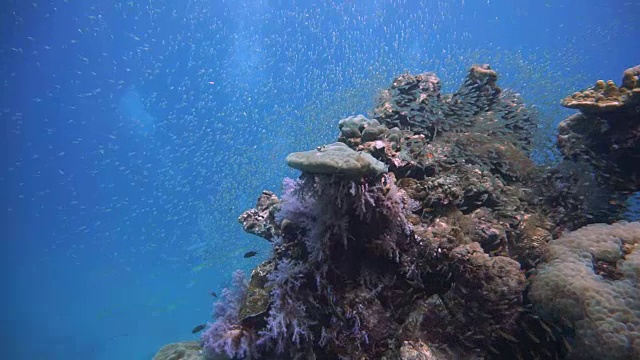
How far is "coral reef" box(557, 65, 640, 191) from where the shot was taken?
614cm

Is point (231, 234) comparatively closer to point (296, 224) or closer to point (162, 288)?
point (296, 224)

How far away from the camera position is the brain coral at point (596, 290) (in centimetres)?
381

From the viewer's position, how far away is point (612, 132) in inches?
254

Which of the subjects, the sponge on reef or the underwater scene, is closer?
the sponge on reef

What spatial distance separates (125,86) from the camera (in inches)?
1613

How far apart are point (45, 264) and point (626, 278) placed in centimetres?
6696

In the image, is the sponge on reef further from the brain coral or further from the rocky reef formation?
the brain coral

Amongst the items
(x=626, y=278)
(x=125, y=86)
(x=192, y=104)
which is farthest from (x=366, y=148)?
(x=192, y=104)

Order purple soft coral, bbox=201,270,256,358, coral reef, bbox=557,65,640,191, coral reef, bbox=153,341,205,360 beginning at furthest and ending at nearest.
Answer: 1. coral reef, bbox=153,341,205,360
2. coral reef, bbox=557,65,640,191
3. purple soft coral, bbox=201,270,256,358

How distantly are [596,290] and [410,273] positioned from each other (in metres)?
2.10

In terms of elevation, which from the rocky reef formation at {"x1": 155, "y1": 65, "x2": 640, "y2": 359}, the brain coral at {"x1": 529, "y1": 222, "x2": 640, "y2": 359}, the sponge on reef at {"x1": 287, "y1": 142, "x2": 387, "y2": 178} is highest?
the sponge on reef at {"x1": 287, "y1": 142, "x2": 387, "y2": 178}

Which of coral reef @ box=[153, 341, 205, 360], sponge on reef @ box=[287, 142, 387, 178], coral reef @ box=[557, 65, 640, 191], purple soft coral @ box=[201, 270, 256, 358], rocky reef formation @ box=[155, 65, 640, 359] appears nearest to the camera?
sponge on reef @ box=[287, 142, 387, 178]

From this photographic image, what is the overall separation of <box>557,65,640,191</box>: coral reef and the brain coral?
1.85 m

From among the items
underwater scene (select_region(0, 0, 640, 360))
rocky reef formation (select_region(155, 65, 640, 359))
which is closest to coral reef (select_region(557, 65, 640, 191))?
underwater scene (select_region(0, 0, 640, 360))
